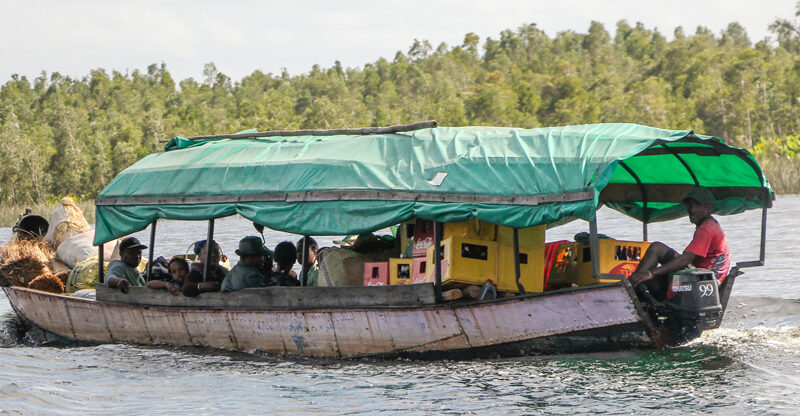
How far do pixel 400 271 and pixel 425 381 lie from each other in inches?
56.3

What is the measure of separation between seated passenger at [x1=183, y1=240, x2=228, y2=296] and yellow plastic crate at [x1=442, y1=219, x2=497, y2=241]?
121 inches

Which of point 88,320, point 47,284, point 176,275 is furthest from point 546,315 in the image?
point 47,284

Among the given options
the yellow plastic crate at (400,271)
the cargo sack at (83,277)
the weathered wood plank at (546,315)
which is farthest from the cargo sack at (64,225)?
the weathered wood plank at (546,315)

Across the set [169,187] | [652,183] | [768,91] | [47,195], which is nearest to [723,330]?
[652,183]

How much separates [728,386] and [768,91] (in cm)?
6486

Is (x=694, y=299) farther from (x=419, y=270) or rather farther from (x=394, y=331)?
(x=394, y=331)

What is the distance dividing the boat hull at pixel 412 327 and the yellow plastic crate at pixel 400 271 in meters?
0.50

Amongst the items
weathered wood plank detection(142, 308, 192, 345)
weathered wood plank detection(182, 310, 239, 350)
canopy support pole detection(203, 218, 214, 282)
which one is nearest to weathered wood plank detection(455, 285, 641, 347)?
weathered wood plank detection(182, 310, 239, 350)

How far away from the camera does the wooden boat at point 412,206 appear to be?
9.85 m

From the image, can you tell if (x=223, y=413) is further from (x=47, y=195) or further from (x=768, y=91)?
(x=768, y=91)

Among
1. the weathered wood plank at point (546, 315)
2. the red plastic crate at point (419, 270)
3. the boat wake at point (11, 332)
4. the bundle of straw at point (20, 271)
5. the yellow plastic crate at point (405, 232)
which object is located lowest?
the boat wake at point (11, 332)

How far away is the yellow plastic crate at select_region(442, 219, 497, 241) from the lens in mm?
10508

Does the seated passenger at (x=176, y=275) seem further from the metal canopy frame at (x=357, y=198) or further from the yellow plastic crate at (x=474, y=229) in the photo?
the yellow plastic crate at (x=474, y=229)

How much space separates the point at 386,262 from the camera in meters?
11.1
